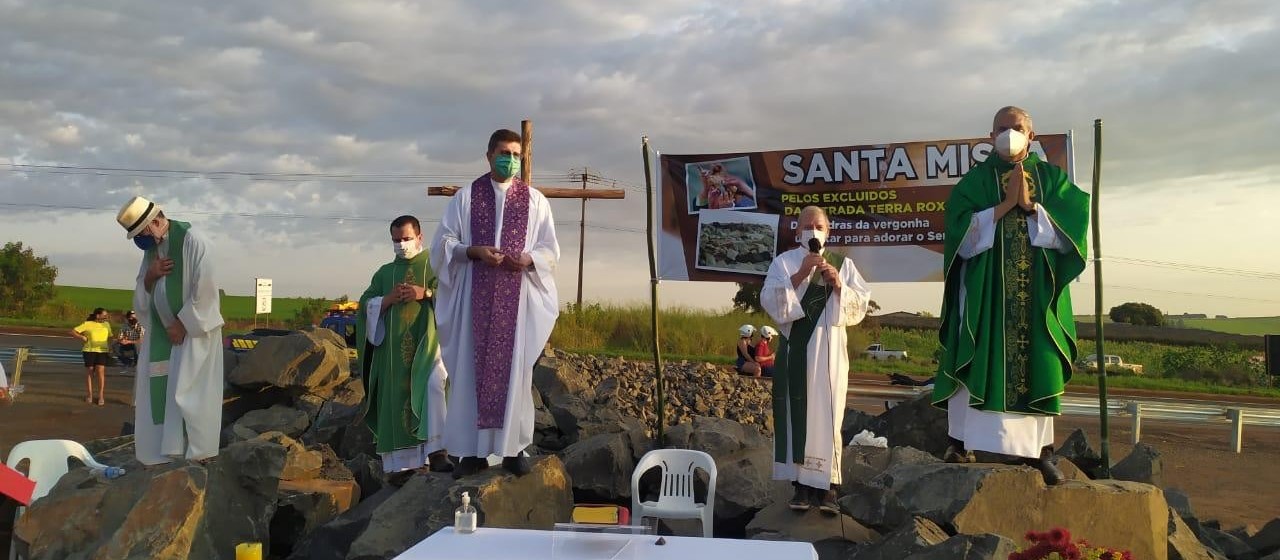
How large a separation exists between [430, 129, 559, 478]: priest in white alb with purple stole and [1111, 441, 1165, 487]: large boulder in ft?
14.9

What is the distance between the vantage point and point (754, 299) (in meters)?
28.2

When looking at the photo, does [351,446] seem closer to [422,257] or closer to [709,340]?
[422,257]

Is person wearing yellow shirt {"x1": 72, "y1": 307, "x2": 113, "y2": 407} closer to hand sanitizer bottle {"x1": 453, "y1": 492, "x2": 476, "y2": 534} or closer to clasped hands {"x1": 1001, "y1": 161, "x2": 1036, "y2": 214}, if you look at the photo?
hand sanitizer bottle {"x1": 453, "y1": 492, "x2": 476, "y2": 534}

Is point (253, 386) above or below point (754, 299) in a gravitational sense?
below

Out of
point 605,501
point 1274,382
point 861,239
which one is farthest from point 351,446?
point 1274,382

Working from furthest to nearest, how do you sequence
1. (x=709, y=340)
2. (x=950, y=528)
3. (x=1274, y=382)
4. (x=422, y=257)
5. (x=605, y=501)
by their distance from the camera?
(x=1274, y=382) < (x=709, y=340) < (x=422, y=257) < (x=605, y=501) < (x=950, y=528)

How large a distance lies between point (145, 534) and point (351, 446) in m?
4.30

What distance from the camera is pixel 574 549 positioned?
3271 mm

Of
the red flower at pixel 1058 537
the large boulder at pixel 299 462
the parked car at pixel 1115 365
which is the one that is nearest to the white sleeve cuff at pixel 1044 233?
the red flower at pixel 1058 537

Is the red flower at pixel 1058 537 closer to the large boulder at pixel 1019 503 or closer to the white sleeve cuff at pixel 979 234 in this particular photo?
the large boulder at pixel 1019 503

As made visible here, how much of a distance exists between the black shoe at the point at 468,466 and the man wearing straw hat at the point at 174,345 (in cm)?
209

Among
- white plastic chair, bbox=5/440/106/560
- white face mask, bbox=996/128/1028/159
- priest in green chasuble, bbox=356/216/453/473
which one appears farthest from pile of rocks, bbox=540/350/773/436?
white face mask, bbox=996/128/1028/159

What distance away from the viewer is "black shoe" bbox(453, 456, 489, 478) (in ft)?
19.4

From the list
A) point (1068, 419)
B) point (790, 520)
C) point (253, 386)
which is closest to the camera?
point (790, 520)
